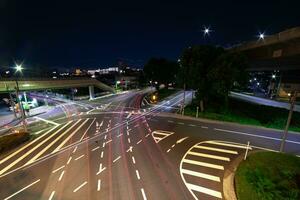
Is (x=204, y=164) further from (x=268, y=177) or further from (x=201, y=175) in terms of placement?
(x=268, y=177)

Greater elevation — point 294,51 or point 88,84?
point 294,51

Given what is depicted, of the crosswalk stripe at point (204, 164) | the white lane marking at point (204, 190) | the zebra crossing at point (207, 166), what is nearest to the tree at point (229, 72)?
the zebra crossing at point (207, 166)

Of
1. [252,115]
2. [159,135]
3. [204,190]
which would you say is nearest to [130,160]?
[204,190]

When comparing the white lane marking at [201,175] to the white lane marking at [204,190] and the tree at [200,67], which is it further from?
the tree at [200,67]

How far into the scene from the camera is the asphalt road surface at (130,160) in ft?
45.1

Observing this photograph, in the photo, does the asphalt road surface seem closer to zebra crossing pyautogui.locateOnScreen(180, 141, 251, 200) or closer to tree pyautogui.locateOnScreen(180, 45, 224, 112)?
zebra crossing pyautogui.locateOnScreen(180, 141, 251, 200)

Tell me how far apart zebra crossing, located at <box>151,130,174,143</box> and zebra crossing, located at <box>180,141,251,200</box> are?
4680 millimetres

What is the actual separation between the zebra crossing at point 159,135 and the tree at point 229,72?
38.6 feet

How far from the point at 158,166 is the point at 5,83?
37.2 m

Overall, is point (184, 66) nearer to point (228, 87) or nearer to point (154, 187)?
point (228, 87)

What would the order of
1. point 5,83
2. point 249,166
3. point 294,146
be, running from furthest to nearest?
1. point 5,83
2. point 294,146
3. point 249,166

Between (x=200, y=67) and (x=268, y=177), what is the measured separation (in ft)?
74.0

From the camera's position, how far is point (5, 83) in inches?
1455

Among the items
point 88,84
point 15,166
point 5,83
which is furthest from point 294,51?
point 88,84
